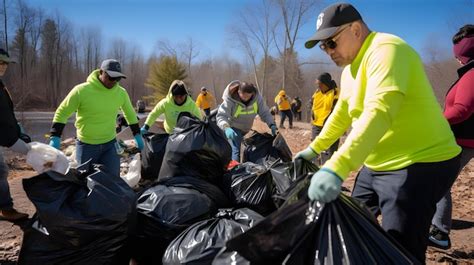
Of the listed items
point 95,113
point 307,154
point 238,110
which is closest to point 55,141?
point 95,113

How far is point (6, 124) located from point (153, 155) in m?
1.71

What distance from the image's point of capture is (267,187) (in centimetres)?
261

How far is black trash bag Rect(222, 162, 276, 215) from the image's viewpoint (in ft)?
8.39

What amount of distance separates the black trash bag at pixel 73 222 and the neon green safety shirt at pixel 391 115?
124 cm

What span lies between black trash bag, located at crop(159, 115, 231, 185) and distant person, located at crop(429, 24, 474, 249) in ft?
5.41

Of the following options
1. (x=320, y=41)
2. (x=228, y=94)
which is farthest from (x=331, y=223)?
(x=228, y=94)

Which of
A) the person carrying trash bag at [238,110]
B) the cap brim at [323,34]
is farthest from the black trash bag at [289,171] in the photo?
the person carrying trash bag at [238,110]

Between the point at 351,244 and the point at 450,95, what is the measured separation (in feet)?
6.11

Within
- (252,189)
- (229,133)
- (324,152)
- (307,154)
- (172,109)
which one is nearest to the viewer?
(307,154)

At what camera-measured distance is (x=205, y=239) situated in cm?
183

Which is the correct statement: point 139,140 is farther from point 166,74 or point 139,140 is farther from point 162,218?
point 166,74

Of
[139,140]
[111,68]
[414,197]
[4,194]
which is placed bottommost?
[4,194]

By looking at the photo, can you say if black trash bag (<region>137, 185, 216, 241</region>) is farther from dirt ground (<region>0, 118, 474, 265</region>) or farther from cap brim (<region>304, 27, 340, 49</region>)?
cap brim (<region>304, 27, 340, 49</region>)

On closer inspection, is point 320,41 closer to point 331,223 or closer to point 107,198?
point 331,223
